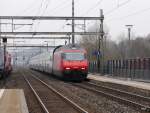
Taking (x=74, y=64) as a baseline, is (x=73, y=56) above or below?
above

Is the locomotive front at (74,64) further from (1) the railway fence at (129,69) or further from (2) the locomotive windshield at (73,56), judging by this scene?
(1) the railway fence at (129,69)

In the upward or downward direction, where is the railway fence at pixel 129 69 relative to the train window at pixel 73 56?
downward

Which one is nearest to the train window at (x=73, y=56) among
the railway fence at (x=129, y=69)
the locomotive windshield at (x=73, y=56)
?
the locomotive windshield at (x=73, y=56)

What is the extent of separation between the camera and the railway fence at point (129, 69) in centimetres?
3791

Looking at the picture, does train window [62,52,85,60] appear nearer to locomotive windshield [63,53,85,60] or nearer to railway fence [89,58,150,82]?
locomotive windshield [63,53,85,60]

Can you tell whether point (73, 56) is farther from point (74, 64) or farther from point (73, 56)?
point (74, 64)

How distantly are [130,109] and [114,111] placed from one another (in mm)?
975

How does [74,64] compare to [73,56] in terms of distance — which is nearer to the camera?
[74,64]

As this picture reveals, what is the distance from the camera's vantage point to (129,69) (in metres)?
42.6

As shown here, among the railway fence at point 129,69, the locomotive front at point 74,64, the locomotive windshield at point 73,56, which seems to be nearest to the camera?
the railway fence at point 129,69

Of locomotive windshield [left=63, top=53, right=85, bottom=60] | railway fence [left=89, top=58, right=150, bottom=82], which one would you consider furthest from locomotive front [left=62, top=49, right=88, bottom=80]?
railway fence [left=89, top=58, right=150, bottom=82]

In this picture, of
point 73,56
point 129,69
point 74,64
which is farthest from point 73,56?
point 129,69

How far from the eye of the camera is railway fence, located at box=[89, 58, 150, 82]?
37906 millimetres

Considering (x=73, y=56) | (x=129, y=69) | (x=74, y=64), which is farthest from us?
(x=129, y=69)
